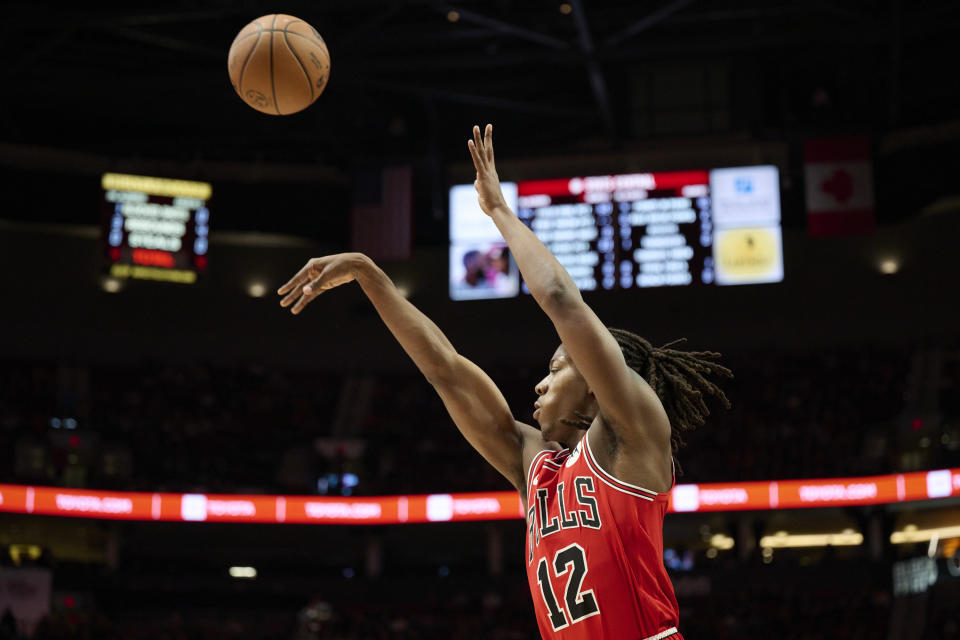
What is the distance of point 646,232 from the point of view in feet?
50.9

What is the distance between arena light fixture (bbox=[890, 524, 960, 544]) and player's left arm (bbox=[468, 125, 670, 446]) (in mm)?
19188

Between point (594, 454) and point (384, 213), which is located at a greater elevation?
point (384, 213)

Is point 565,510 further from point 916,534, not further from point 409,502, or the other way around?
point 916,534

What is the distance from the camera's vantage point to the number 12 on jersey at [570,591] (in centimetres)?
337

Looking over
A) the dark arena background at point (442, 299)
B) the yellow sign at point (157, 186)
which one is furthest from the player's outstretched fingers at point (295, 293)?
the yellow sign at point (157, 186)

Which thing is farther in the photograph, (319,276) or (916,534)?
(916,534)

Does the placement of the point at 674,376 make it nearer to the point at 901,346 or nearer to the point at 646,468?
the point at 646,468

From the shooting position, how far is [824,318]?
23.5 metres

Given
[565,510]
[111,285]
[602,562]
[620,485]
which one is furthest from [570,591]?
[111,285]

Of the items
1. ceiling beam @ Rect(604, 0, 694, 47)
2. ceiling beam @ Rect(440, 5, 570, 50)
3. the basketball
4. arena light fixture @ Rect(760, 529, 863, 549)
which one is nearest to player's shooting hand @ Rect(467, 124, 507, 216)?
the basketball

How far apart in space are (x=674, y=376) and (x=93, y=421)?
65.5 ft

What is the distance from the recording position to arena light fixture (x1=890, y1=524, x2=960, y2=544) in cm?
2089

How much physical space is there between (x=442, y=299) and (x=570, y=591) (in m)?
21.4

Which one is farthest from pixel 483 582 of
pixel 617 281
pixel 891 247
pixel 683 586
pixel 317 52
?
pixel 317 52
